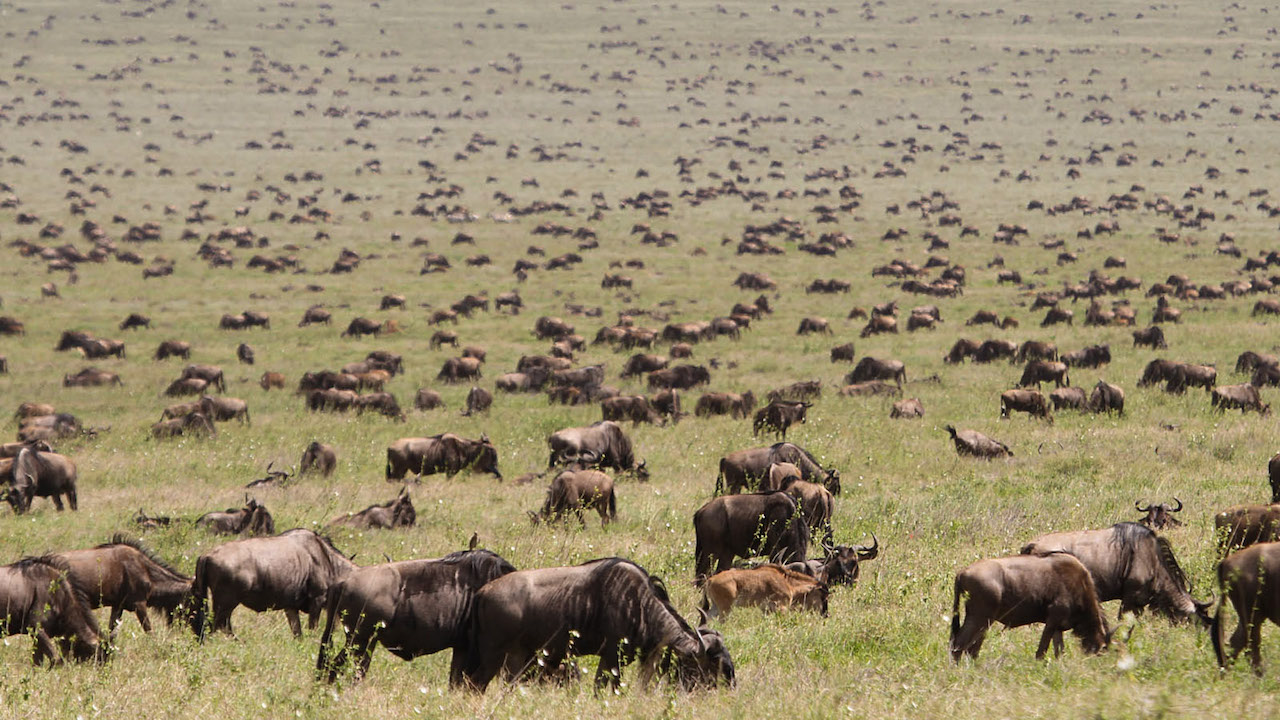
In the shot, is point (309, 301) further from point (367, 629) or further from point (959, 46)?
point (959, 46)

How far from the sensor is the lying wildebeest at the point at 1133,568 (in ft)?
33.0

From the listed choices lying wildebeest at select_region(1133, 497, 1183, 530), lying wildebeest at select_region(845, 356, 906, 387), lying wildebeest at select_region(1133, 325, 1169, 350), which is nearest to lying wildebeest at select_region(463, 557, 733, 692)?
lying wildebeest at select_region(1133, 497, 1183, 530)

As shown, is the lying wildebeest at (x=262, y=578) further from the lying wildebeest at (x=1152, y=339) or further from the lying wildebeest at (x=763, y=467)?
the lying wildebeest at (x=1152, y=339)

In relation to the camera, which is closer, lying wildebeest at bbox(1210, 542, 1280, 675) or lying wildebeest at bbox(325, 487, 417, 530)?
lying wildebeest at bbox(1210, 542, 1280, 675)

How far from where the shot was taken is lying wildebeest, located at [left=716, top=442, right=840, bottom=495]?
1675cm

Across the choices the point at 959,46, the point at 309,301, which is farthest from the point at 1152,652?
the point at 959,46

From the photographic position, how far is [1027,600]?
29.9ft

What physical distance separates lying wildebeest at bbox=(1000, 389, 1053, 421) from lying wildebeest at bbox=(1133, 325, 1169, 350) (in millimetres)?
9138

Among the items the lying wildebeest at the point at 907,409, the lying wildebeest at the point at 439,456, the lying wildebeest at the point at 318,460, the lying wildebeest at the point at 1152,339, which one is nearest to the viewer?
the lying wildebeest at the point at 318,460

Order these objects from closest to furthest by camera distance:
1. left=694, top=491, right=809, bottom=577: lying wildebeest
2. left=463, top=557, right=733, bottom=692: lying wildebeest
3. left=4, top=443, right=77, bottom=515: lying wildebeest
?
1. left=463, top=557, right=733, bottom=692: lying wildebeest
2. left=694, top=491, right=809, bottom=577: lying wildebeest
3. left=4, top=443, right=77, bottom=515: lying wildebeest

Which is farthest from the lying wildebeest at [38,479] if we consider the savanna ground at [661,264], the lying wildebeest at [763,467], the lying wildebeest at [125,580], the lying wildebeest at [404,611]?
the lying wildebeest at [404,611]

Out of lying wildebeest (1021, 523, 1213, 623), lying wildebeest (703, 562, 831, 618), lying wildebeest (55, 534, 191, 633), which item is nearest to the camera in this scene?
lying wildebeest (1021, 523, 1213, 623)

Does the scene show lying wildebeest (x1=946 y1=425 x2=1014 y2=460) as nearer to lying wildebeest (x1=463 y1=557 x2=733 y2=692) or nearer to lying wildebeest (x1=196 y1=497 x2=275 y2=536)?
lying wildebeest (x1=196 y1=497 x2=275 y2=536)

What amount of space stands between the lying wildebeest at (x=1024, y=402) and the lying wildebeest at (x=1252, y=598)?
15362mm
